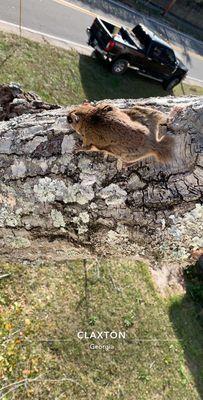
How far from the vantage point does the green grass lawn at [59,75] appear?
8492 millimetres

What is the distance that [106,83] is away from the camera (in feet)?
33.9

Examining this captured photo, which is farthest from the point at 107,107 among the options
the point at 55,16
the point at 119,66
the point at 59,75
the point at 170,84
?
the point at 170,84

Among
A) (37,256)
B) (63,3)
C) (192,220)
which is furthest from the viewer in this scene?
(63,3)

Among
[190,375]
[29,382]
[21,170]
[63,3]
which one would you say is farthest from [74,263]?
[63,3]

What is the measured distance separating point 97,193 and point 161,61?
10380 millimetres

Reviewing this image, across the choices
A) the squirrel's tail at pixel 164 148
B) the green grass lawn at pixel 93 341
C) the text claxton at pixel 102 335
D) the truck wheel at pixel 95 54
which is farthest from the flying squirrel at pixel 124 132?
the truck wheel at pixel 95 54

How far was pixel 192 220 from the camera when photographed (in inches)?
66.2

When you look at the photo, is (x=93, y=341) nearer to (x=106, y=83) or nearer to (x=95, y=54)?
(x=106, y=83)

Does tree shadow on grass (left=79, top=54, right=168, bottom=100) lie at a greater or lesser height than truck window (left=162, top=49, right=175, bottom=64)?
lesser

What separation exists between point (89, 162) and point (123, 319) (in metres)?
4.92

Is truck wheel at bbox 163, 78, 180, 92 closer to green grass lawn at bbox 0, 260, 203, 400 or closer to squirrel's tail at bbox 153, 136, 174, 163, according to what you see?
green grass lawn at bbox 0, 260, 203, 400

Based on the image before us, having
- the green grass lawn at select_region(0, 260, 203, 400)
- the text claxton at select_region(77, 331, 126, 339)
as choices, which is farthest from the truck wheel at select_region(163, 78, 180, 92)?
the text claxton at select_region(77, 331, 126, 339)

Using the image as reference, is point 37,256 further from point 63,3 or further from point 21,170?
point 63,3

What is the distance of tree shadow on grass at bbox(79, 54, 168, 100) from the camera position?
9.88 m
